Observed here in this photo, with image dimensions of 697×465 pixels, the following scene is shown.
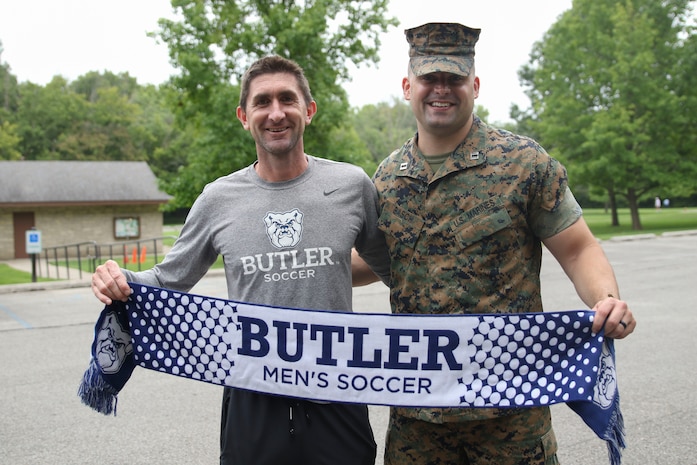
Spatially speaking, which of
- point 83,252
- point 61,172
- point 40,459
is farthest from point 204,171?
point 40,459

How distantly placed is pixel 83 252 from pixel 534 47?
4640cm

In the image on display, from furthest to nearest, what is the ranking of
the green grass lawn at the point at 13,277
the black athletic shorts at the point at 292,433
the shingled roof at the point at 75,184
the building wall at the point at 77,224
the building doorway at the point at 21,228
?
the shingled roof at the point at 75,184 → the building doorway at the point at 21,228 → the building wall at the point at 77,224 → the green grass lawn at the point at 13,277 → the black athletic shorts at the point at 292,433

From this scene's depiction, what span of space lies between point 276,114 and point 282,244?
557 millimetres

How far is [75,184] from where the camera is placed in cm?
2973

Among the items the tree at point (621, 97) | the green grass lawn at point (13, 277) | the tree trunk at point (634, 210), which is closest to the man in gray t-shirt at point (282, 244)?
the green grass lawn at point (13, 277)

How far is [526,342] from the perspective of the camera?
276 centimetres

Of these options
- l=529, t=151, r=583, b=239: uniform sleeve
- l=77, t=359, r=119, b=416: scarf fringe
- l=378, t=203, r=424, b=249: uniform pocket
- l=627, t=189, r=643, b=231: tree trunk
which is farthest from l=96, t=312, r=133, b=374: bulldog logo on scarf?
l=627, t=189, r=643, b=231: tree trunk

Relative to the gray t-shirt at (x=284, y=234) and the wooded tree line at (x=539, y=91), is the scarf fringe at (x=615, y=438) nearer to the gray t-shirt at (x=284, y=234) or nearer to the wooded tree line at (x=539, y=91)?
the gray t-shirt at (x=284, y=234)

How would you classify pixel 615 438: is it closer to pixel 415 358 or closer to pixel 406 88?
pixel 415 358

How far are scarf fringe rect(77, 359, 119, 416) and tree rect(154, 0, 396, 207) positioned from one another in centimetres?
1661

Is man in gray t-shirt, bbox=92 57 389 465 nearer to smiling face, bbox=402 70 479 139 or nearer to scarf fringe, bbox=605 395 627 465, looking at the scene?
smiling face, bbox=402 70 479 139

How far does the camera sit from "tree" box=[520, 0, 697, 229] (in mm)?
29125

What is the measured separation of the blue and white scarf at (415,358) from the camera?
2736 mm

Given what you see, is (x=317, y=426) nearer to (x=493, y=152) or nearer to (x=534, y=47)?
(x=493, y=152)
